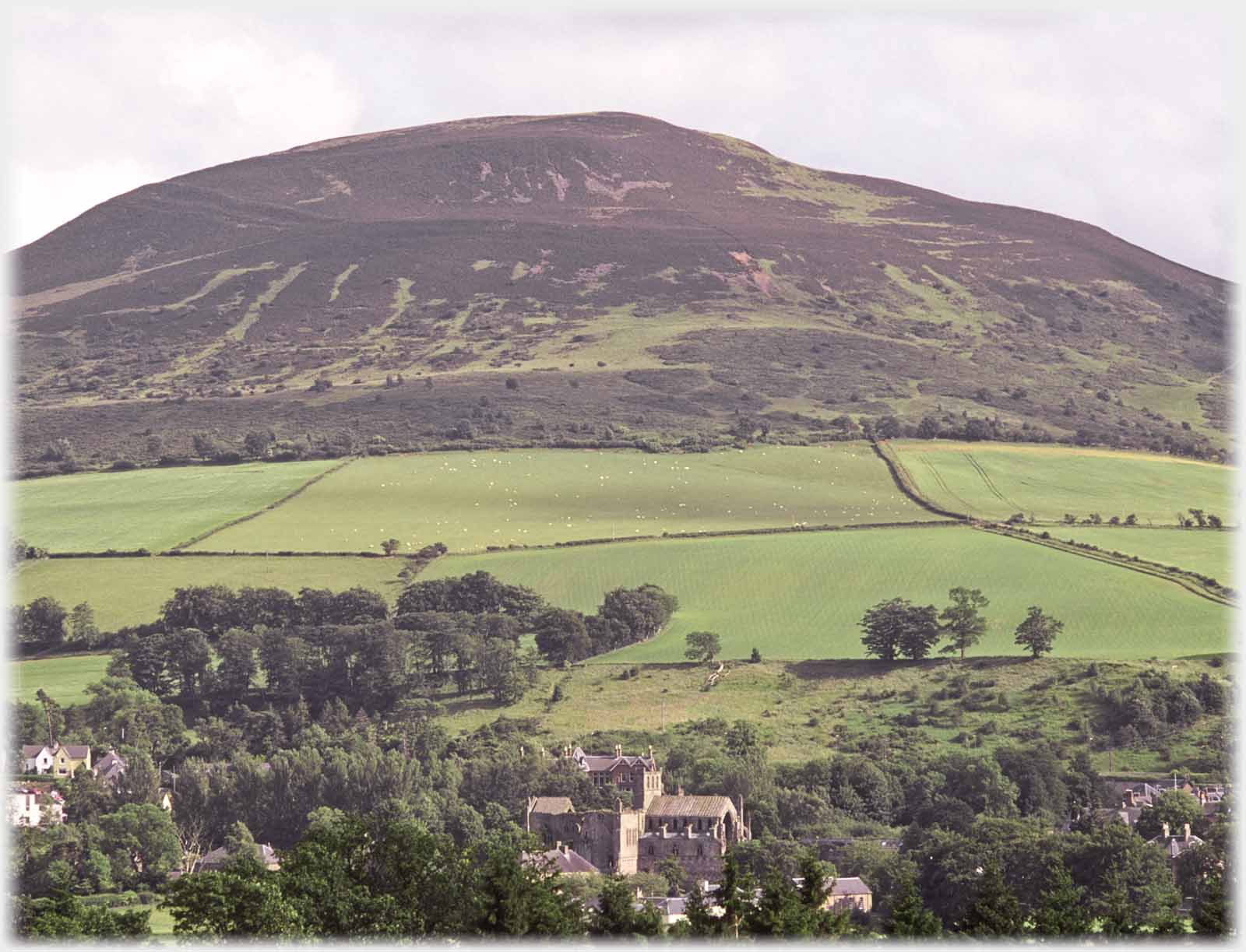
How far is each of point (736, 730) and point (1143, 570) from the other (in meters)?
32.7

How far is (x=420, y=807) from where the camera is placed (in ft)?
276

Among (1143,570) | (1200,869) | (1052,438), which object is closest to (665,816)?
(1200,869)

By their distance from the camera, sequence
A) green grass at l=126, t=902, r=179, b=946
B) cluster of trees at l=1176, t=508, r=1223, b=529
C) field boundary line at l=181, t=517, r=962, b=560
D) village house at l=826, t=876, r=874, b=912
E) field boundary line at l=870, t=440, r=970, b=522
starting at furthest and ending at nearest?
cluster of trees at l=1176, t=508, r=1223, b=529, field boundary line at l=870, t=440, r=970, b=522, field boundary line at l=181, t=517, r=962, b=560, village house at l=826, t=876, r=874, b=912, green grass at l=126, t=902, r=179, b=946

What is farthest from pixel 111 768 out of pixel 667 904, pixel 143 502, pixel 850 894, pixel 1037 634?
pixel 143 502

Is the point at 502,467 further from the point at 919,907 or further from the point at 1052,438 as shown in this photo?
the point at 919,907

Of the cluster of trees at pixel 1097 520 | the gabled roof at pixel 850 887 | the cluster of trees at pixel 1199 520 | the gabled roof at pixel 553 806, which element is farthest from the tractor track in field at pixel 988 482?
the gabled roof at pixel 850 887

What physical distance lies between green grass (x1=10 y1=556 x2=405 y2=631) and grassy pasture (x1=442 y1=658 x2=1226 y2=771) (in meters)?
16.8

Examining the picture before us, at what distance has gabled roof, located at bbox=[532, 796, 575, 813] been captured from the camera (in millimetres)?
84250

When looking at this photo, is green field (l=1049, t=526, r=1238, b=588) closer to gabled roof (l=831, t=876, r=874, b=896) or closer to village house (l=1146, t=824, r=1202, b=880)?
village house (l=1146, t=824, r=1202, b=880)

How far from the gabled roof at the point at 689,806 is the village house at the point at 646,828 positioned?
31 millimetres

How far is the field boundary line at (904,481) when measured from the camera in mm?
132188

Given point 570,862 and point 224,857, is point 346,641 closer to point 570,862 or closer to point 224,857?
point 224,857

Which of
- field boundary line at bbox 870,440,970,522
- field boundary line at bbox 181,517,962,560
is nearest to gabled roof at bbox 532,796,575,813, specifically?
field boundary line at bbox 181,517,962,560

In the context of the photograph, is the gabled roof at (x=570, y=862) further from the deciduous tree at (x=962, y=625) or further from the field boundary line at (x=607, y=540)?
the field boundary line at (x=607, y=540)
